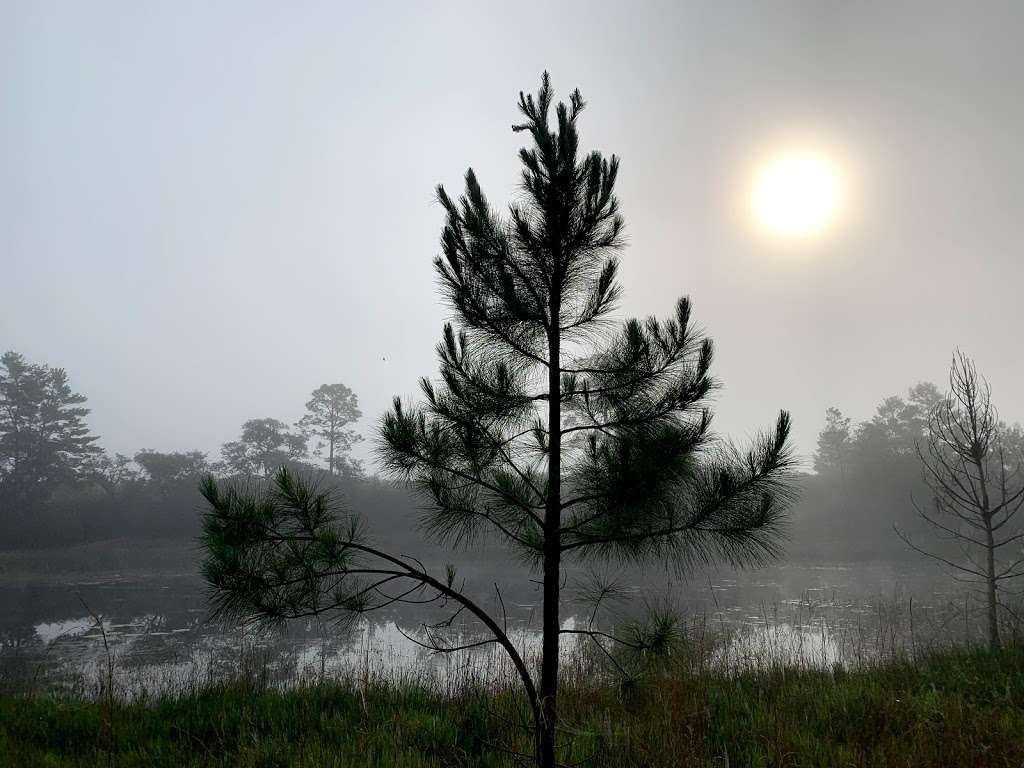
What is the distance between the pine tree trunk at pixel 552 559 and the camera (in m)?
3.64

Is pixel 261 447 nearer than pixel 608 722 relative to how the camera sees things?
No

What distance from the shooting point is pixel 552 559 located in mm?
3959

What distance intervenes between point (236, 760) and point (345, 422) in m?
57.1

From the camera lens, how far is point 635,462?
3.74 meters

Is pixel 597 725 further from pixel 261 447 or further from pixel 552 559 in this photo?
pixel 261 447

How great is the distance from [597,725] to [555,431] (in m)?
2.74

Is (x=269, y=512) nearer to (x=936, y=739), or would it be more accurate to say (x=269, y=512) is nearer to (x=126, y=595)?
(x=936, y=739)

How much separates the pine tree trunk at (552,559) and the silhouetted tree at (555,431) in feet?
0.04

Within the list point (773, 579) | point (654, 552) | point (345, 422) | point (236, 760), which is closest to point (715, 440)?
point (654, 552)

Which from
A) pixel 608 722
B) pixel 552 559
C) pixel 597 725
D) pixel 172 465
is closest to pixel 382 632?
pixel 597 725

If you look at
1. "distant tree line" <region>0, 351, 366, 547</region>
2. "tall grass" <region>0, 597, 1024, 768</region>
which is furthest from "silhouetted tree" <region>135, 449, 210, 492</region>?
"tall grass" <region>0, 597, 1024, 768</region>

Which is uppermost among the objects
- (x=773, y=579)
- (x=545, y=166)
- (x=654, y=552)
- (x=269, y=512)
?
(x=545, y=166)

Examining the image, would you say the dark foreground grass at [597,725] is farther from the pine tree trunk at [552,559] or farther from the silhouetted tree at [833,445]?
the silhouetted tree at [833,445]

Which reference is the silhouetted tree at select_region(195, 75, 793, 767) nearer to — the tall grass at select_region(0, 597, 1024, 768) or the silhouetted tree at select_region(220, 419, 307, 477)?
the tall grass at select_region(0, 597, 1024, 768)
